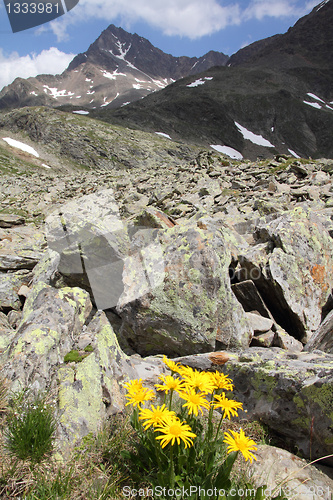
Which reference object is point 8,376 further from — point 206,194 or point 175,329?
point 206,194

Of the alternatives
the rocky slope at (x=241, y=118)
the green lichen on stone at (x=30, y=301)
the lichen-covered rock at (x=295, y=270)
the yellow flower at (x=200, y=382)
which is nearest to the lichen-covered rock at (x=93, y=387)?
the green lichen on stone at (x=30, y=301)

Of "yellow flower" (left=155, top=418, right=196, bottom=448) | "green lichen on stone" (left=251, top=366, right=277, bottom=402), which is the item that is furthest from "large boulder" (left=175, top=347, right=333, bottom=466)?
"yellow flower" (left=155, top=418, right=196, bottom=448)

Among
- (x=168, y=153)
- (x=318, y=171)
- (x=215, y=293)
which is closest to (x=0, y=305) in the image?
(x=215, y=293)

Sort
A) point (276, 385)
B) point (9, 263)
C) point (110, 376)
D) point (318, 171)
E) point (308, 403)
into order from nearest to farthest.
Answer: point (308, 403) → point (276, 385) → point (110, 376) → point (9, 263) → point (318, 171)

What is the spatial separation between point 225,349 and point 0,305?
263 inches

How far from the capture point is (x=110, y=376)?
4727 mm

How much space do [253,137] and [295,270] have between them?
17676cm

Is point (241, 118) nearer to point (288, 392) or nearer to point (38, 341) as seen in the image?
point (288, 392)

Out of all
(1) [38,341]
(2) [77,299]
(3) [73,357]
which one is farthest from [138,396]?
(2) [77,299]

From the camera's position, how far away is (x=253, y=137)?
16412 centimetres

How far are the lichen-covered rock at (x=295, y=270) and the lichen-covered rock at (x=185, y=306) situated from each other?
4.40ft

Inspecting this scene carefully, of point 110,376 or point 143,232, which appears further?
point 143,232

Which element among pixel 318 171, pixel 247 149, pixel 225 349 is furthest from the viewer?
pixel 247 149

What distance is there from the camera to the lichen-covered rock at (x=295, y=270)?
7.03 metres
